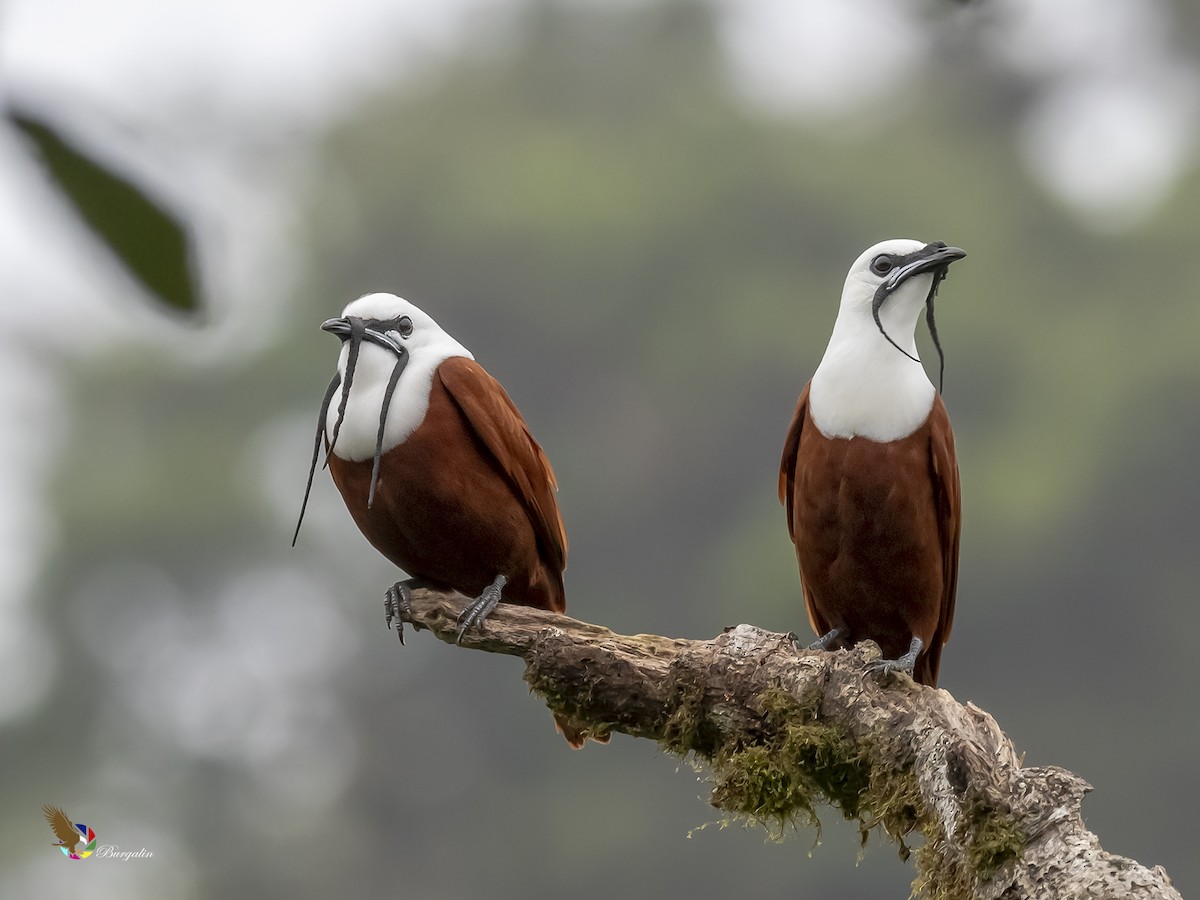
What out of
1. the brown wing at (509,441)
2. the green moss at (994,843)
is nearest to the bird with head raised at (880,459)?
the brown wing at (509,441)

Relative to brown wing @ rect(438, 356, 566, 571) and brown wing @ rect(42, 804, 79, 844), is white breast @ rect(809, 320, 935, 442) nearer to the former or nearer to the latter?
brown wing @ rect(438, 356, 566, 571)

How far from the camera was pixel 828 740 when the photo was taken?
12.8 ft

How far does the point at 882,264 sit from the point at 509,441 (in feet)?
3.95

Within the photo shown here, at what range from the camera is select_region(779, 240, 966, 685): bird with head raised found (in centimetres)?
441

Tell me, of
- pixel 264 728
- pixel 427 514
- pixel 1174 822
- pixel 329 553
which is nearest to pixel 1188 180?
pixel 1174 822

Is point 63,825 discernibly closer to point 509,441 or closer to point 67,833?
point 67,833

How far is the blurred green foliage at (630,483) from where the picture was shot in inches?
915

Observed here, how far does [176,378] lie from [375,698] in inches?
318

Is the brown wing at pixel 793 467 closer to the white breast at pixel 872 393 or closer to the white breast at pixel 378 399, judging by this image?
the white breast at pixel 872 393

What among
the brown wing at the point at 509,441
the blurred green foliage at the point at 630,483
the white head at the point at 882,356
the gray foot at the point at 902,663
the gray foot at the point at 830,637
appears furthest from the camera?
the blurred green foliage at the point at 630,483

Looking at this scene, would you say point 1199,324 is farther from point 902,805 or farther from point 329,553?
point 902,805

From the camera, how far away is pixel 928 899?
3.64m

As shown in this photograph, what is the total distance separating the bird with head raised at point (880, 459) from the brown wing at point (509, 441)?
0.76 metres

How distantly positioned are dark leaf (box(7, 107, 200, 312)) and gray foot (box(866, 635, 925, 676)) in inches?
115
